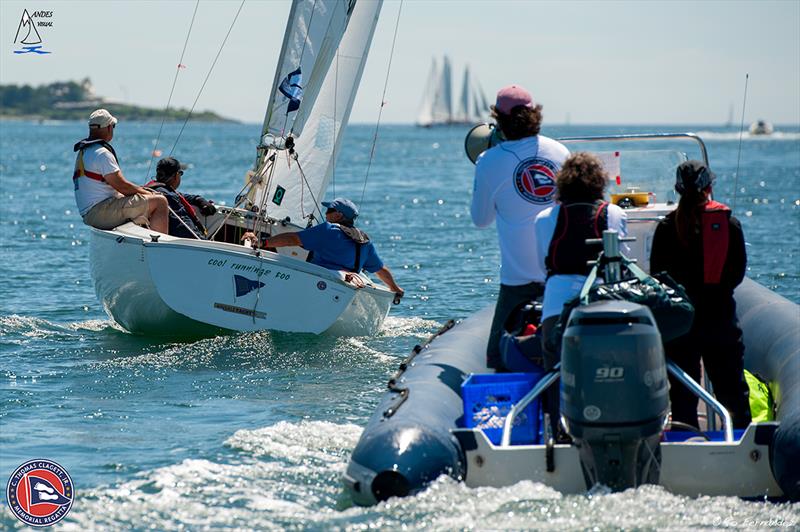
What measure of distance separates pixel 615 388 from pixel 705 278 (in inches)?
40.0

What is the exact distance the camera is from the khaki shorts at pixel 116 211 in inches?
395

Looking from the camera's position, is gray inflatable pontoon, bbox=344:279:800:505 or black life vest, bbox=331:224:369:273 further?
black life vest, bbox=331:224:369:273

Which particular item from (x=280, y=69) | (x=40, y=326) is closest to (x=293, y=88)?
(x=280, y=69)

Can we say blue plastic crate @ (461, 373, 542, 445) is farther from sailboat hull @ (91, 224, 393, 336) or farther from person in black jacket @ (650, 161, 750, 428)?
sailboat hull @ (91, 224, 393, 336)


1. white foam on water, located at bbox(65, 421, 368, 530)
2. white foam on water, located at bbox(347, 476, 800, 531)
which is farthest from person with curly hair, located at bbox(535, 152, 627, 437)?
white foam on water, located at bbox(65, 421, 368, 530)

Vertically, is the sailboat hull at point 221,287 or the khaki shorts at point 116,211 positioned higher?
the khaki shorts at point 116,211

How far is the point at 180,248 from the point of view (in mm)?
9500

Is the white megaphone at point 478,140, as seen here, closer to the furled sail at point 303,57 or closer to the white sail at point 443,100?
the furled sail at point 303,57

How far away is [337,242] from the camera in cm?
968

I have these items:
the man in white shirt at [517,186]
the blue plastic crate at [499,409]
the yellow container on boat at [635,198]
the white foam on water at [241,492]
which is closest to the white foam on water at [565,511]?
the white foam on water at [241,492]

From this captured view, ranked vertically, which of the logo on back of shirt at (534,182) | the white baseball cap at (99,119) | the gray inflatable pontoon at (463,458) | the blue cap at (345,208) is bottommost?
the gray inflatable pontoon at (463,458)

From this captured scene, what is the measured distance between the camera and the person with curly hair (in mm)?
5438

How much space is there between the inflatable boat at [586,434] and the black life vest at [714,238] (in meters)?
0.50

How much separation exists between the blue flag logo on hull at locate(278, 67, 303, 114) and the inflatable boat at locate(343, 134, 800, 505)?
17.6 ft
